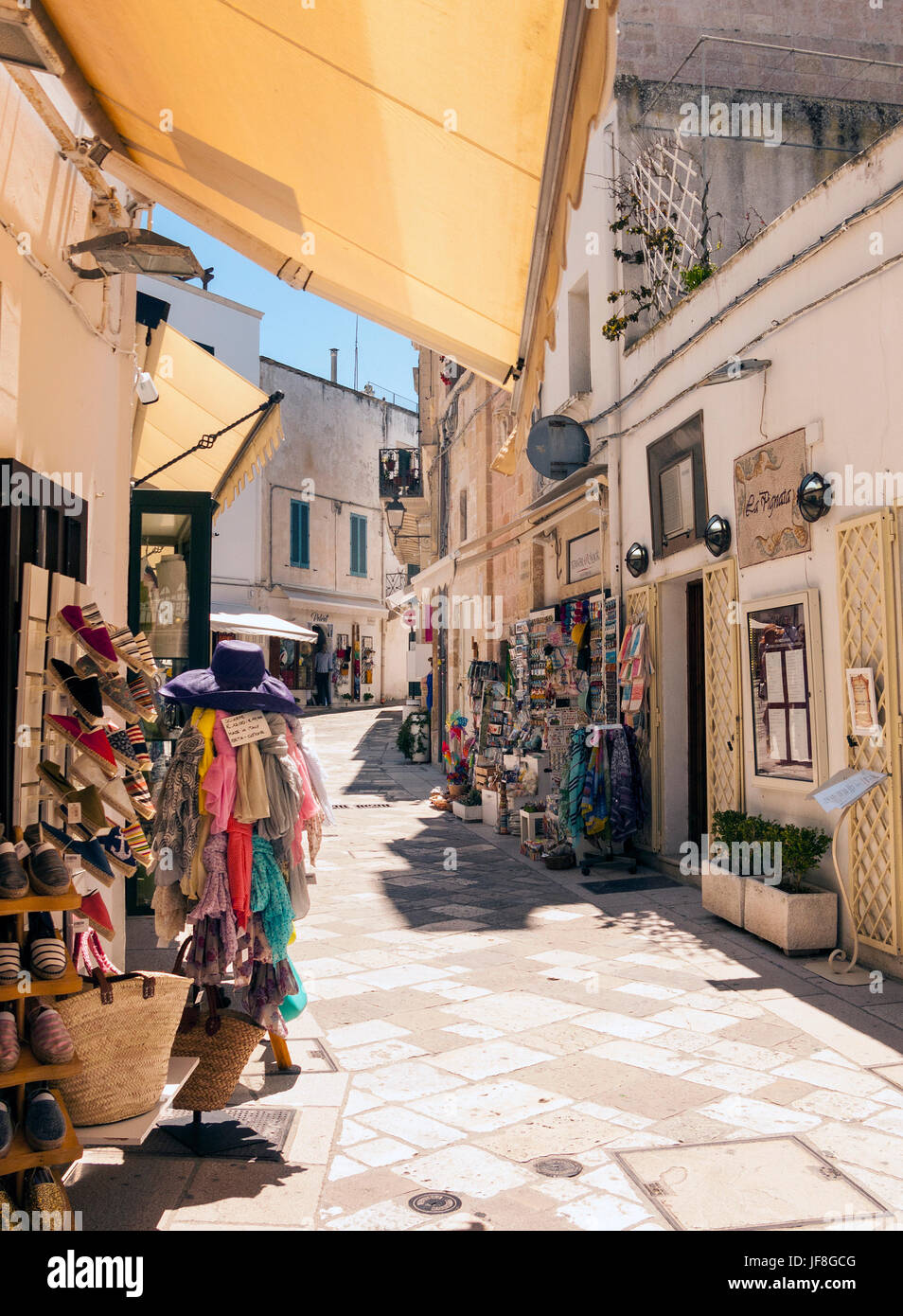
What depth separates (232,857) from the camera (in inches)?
160

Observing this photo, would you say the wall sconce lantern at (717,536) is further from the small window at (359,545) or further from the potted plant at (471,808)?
the small window at (359,545)

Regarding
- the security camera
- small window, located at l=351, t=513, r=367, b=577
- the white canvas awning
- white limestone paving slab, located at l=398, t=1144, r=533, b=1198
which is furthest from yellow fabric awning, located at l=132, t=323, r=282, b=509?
small window, located at l=351, t=513, r=367, b=577

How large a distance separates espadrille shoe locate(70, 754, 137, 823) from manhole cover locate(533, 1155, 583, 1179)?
6.44ft

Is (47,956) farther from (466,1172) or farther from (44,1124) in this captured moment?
(466,1172)

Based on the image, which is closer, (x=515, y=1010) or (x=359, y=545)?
(x=515, y=1010)

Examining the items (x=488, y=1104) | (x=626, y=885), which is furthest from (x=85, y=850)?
(x=626, y=885)

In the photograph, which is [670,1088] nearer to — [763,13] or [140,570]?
[140,570]

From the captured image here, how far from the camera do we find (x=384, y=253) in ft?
17.3

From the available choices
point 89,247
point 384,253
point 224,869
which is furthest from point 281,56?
point 224,869

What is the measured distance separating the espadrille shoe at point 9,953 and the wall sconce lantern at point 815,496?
17.4 ft

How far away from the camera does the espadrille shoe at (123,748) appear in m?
4.05

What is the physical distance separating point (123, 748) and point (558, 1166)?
2238 millimetres

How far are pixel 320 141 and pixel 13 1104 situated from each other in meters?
3.71

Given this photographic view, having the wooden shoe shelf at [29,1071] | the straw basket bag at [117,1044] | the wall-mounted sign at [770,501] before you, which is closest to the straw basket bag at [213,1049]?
the straw basket bag at [117,1044]
